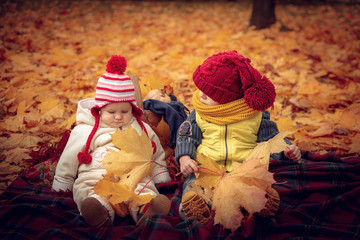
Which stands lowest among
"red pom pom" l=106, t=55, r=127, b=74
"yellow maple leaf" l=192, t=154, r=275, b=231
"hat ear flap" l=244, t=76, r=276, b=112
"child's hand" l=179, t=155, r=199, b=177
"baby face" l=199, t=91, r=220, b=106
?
"child's hand" l=179, t=155, r=199, b=177

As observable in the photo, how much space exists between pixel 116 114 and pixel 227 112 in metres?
0.70

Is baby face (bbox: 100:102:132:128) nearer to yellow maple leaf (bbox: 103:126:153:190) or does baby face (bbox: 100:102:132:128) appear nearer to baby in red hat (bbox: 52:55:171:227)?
baby in red hat (bbox: 52:55:171:227)

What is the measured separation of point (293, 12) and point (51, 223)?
690 cm

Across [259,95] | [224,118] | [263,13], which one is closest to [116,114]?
[224,118]

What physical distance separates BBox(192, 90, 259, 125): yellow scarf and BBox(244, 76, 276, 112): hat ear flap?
0.07 metres

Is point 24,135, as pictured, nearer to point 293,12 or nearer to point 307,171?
point 307,171

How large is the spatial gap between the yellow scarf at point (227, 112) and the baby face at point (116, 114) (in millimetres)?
459

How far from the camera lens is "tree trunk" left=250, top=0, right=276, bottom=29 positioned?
5.23m

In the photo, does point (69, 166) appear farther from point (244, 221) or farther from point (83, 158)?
point (244, 221)

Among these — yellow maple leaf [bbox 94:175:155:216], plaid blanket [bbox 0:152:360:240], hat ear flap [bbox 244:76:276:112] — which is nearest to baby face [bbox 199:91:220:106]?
hat ear flap [bbox 244:76:276:112]

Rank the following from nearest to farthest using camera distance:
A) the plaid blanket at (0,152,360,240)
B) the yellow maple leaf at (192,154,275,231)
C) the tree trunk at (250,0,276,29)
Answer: the yellow maple leaf at (192,154,275,231)
the plaid blanket at (0,152,360,240)
the tree trunk at (250,0,276,29)

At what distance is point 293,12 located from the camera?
21.6ft

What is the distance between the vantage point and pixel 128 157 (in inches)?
58.8

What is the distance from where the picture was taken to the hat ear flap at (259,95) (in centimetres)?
155
